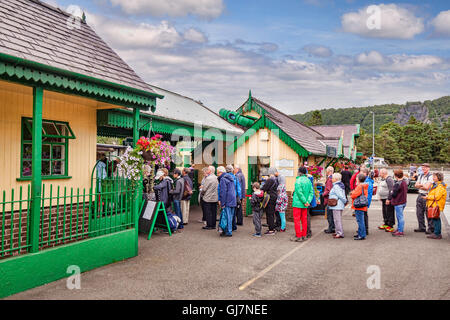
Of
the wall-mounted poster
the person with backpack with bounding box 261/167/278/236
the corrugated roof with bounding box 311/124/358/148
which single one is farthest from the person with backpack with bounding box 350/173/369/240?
the corrugated roof with bounding box 311/124/358/148

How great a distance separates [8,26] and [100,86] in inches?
62.5

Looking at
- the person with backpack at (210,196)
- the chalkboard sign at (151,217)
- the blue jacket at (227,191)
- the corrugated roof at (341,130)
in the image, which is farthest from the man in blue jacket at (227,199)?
the corrugated roof at (341,130)

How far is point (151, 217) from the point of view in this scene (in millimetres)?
9164

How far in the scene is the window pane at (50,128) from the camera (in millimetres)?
7012

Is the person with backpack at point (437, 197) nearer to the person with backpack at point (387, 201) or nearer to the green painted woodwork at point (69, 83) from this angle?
the person with backpack at point (387, 201)

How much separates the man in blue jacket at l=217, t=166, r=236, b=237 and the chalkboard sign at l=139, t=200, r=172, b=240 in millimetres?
1493

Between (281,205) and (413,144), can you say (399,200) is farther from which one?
(413,144)

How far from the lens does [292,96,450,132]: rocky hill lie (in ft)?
345

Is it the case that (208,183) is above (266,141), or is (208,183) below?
below

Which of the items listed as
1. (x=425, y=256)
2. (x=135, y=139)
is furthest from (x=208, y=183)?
(x=425, y=256)

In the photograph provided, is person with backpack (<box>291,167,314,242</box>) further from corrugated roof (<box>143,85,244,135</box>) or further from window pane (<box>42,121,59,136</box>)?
window pane (<box>42,121,59,136</box>)

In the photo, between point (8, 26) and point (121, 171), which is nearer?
point (8, 26)

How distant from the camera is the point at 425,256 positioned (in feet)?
24.8
